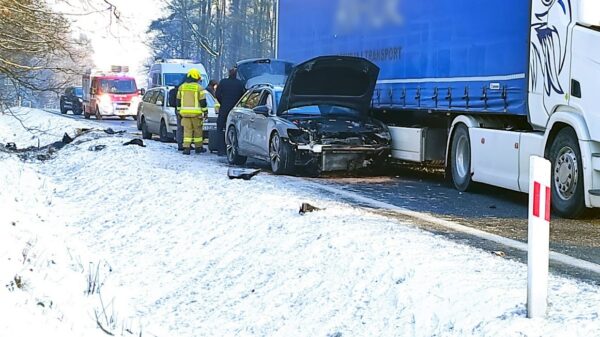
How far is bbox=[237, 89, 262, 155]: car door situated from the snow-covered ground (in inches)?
60.6

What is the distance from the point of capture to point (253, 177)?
41.5ft

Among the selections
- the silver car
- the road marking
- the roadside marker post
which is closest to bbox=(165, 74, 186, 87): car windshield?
the silver car

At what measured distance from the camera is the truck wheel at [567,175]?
8.80 meters

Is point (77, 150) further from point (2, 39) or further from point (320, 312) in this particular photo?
point (320, 312)

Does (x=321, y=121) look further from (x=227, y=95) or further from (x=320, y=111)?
(x=227, y=95)

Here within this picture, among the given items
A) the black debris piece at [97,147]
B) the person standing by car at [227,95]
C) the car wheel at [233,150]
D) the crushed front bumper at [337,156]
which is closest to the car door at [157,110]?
the black debris piece at [97,147]

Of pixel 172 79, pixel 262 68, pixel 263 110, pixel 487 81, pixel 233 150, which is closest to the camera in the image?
pixel 487 81

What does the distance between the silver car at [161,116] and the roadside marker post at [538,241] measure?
Result: 1520 cm

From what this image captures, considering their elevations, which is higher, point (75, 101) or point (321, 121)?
point (75, 101)

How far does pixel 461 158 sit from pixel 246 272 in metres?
5.12

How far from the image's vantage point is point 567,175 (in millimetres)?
9023

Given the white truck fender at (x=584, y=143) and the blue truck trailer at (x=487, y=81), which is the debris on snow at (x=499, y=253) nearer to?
the blue truck trailer at (x=487, y=81)

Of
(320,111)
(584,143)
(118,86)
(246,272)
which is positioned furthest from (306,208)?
(118,86)

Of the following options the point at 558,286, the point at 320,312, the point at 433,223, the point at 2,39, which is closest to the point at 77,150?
the point at 2,39
